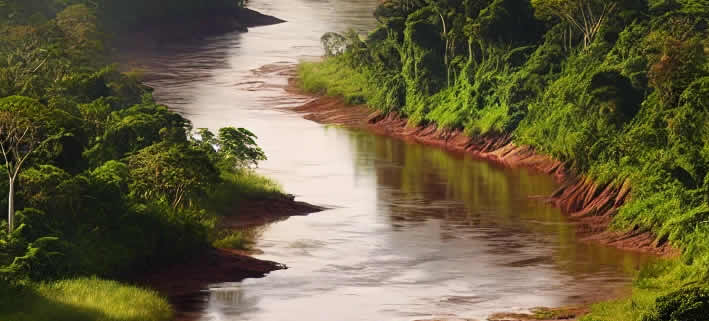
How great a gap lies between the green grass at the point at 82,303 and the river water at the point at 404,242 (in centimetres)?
272

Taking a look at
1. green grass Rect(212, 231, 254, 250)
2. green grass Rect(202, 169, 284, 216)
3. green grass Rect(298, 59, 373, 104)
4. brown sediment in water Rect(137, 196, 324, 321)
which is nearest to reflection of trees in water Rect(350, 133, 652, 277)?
green grass Rect(202, 169, 284, 216)

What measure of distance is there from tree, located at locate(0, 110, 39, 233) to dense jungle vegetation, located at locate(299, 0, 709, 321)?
75.9ft

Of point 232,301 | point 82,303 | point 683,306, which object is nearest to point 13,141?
point 82,303

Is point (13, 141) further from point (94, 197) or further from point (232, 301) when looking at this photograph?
point (232, 301)

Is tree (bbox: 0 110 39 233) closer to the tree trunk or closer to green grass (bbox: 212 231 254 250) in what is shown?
the tree trunk

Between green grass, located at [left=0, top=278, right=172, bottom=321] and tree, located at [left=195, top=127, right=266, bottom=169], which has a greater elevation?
tree, located at [left=195, top=127, right=266, bottom=169]

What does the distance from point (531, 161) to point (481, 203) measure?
14858 millimetres

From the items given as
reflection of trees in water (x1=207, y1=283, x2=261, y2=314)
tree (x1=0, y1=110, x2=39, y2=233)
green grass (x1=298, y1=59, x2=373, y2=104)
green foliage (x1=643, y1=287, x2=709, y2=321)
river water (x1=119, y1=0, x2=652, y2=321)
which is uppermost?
tree (x1=0, y1=110, x2=39, y2=233)

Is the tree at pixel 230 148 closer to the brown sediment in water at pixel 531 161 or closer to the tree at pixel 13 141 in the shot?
the brown sediment in water at pixel 531 161

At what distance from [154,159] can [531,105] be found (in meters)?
45.5

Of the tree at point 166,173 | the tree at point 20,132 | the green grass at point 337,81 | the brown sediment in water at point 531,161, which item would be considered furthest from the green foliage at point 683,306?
the green grass at point 337,81

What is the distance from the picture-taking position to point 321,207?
313ft

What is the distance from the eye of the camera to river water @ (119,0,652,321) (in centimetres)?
6812

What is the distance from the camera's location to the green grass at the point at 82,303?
193 feet
